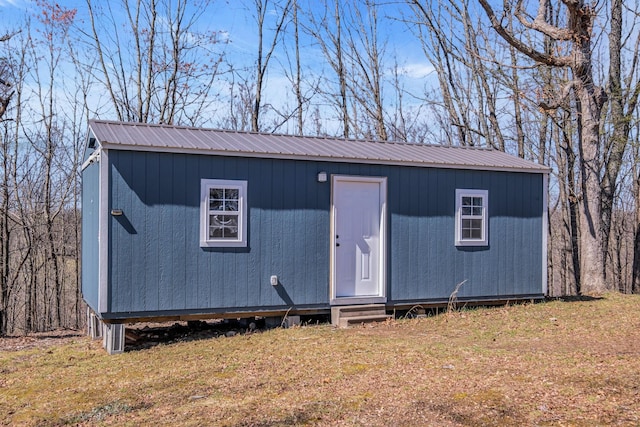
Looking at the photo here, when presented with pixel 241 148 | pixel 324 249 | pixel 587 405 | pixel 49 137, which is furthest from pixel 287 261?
pixel 49 137

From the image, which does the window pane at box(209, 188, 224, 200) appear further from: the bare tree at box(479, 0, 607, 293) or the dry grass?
the bare tree at box(479, 0, 607, 293)

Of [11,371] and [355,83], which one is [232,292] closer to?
[11,371]

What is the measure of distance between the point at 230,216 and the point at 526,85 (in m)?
9.23

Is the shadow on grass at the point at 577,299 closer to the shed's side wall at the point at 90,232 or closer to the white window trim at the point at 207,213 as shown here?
the white window trim at the point at 207,213

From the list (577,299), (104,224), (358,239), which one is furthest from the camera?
(577,299)

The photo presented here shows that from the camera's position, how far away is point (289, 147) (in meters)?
9.11

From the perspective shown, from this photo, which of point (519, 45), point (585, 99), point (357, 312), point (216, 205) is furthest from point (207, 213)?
point (585, 99)

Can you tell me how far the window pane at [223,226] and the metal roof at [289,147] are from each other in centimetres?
91

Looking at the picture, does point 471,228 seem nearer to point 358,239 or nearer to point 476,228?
point 476,228

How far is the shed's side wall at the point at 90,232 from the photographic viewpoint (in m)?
8.41

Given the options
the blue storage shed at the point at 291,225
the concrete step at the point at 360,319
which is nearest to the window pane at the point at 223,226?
the blue storage shed at the point at 291,225

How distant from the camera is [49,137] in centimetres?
1470

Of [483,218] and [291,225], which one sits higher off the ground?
[483,218]

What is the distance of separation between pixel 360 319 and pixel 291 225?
1.76 metres
